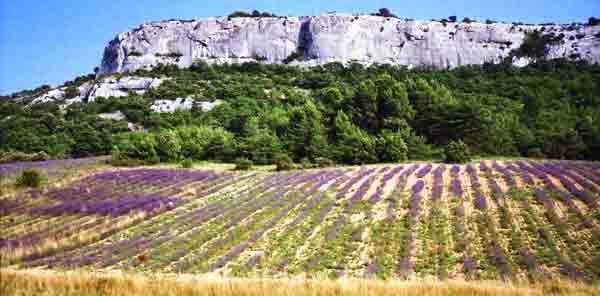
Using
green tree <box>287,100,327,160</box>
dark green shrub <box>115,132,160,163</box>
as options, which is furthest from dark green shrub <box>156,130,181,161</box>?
green tree <box>287,100,327,160</box>

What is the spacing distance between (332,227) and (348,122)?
3357cm

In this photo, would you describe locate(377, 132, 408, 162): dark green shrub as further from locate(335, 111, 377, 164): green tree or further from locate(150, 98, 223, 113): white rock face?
locate(150, 98, 223, 113): white rock face

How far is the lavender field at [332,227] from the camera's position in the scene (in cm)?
1253

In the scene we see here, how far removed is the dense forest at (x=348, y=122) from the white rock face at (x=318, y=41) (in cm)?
2264

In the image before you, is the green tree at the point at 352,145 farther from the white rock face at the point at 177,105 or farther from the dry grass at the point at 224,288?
the white rock face at the point at 177,105

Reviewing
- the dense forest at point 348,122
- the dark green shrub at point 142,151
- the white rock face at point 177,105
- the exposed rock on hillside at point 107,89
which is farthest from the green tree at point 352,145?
the exposed rock on hillside at point 107,89

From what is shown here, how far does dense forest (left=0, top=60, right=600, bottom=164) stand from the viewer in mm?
46844

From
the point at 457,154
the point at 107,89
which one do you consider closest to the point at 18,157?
the point at 457,154

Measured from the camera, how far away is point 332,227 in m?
17.1

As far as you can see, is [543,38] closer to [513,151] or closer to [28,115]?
[513,151]

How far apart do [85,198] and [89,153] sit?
3907cm

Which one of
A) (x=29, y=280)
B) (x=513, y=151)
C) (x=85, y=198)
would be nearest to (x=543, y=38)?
(x=513, y=151)

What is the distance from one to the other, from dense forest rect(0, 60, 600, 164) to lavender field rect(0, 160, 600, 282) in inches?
668

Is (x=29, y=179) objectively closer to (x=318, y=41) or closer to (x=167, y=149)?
(x=167, y=149)
